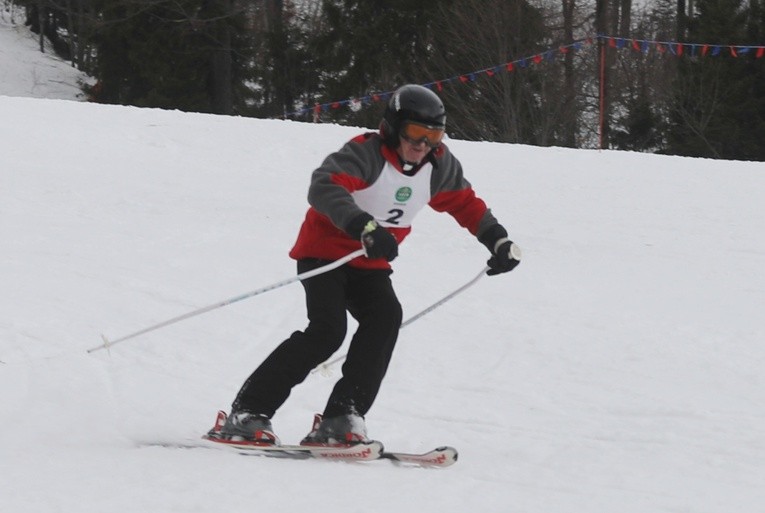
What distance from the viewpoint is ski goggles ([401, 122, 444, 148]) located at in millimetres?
4008

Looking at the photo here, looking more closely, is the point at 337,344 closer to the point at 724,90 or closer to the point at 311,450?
the point at 311,450

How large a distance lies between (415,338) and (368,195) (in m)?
2.72

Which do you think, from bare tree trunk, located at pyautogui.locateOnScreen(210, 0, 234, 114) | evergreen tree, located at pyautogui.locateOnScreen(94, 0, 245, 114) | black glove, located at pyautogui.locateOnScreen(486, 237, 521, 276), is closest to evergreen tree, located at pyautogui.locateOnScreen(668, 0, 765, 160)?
bare tree trunk, located at pyautogui.locateOnScreen(210, 0, 234, 114)

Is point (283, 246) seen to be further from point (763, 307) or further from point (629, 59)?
point (629, 59)

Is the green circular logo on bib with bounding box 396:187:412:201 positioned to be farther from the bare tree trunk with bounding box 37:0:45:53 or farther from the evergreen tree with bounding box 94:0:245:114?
the bare tree trunk with bounding box 37:0:45:53

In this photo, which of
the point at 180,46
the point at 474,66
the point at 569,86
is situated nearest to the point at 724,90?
the point at 569,86

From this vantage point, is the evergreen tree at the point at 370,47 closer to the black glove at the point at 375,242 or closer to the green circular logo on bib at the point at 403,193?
the green circular logo on bib at the point at 403,193

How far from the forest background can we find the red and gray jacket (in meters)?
19.9

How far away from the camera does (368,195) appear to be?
163 inches

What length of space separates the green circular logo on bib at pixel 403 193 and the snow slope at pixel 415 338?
1055mm

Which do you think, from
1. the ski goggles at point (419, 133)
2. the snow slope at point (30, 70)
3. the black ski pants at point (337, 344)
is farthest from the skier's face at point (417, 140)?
the snow slope at point (30, 70)

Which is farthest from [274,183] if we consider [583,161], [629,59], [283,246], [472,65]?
[629,59]

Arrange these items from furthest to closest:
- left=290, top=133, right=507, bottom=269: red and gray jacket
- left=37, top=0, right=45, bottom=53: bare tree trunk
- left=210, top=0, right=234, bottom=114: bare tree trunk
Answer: left=37, top=0, right=45, bottom=53: bare tree trunk < left=210, top=0, right=234, bottom=114: bare tree trunk < left=290, top=133, right=507, bottom=269: red and gray jacket

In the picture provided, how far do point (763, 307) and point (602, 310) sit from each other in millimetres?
1205
